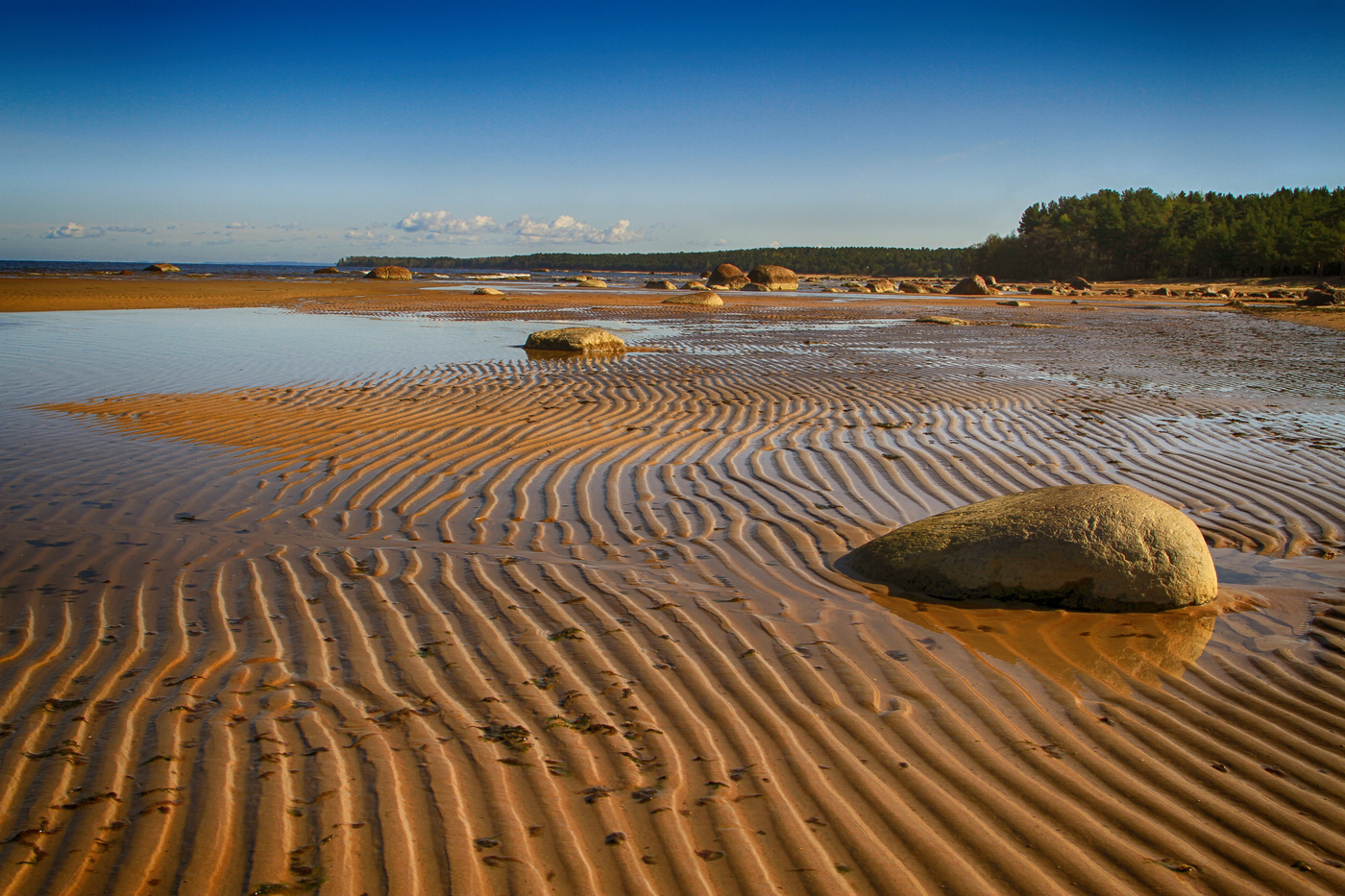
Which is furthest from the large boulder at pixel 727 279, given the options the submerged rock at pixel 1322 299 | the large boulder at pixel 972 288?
the submerged rock at pixel 1322 299

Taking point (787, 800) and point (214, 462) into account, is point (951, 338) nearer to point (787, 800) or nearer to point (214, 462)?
point (214, 462)

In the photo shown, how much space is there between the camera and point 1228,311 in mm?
31578

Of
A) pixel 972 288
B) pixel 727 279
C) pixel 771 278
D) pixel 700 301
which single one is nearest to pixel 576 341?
pixel 700 301

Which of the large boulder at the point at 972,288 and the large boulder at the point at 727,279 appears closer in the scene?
the large boulder at the point at 727,279

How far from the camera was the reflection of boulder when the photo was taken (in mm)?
3553

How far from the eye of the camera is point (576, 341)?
47.6 ft

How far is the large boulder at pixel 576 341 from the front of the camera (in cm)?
1451

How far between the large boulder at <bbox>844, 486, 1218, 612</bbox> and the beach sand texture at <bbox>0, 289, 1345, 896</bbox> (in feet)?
0.53

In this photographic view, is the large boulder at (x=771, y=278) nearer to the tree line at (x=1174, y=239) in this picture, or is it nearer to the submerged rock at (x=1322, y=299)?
the submerged rock at (x=1322, y=299)

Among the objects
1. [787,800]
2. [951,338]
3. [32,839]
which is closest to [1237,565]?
[787,800]

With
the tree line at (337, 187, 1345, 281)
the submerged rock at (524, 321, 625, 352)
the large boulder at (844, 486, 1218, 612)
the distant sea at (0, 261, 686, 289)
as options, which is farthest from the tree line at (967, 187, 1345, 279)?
the large boulder at (844, 486, 1218, 612)

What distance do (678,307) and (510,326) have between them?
1009 centimetres

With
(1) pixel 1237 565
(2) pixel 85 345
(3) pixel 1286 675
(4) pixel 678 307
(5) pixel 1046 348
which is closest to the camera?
(3) pixel 1286 675

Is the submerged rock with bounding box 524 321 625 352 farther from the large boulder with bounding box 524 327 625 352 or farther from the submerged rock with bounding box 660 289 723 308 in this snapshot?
the submerged rock with bounding box 660 289 723 308
